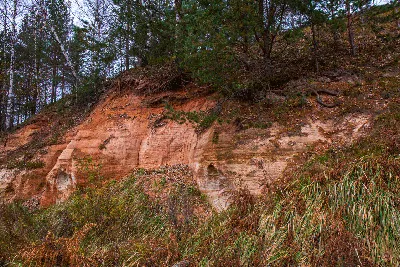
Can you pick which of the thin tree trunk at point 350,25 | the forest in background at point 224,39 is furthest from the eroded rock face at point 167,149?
the thin tree trunk at point 350,25

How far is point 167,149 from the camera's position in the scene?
35.2 ft

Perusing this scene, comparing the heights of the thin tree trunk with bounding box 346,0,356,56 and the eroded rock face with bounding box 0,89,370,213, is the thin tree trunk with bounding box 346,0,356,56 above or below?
above

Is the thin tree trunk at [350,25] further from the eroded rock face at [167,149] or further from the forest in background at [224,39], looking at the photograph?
the eroded rock face at [167,149]

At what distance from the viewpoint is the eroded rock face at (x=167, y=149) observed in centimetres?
774

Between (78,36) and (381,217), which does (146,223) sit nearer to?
(381,217)

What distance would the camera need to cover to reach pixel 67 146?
38.7 ft

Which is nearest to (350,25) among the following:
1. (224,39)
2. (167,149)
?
(224,39)

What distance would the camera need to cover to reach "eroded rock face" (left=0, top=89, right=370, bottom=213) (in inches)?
305

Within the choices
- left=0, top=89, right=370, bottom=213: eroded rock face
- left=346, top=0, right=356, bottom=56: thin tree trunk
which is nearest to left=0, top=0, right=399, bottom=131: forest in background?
left=346, top=0, right=356, bottom=56: thin tree trunk

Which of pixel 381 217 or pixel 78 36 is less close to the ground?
pixel 78 36

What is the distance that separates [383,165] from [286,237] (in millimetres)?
2174

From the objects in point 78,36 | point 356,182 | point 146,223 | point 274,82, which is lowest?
point 146,223

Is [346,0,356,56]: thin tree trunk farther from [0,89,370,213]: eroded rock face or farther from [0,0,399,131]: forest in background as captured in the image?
[0,89,370,213]: eroded rock face

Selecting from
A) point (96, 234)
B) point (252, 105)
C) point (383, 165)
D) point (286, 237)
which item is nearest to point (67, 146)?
point (96, 234)
